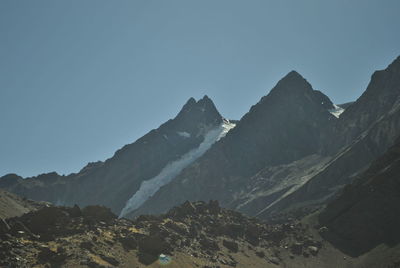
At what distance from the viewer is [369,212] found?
5768 inches

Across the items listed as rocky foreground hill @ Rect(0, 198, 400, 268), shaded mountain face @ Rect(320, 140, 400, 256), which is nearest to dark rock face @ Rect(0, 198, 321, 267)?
rocky foreground hill @ Rect(0, 198, 400, 268)

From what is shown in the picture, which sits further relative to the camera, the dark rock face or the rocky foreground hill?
the rocky foreground hill

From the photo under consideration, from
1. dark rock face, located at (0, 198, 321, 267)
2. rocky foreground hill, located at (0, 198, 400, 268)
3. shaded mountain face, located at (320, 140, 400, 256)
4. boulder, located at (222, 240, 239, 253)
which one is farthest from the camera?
shaded mountain face, located at (320, 140, 400, 256)

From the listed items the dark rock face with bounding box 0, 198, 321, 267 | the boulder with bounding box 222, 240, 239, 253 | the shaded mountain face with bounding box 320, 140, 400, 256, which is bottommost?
the shaded mountain face with bounding box 320, 140, 400, 256

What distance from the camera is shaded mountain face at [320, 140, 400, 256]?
136750 millimetres

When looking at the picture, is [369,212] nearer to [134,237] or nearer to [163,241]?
[163,241]

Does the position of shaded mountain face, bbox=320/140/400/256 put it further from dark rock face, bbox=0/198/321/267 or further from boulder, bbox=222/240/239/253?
boulder, bbox=222/240/239/253

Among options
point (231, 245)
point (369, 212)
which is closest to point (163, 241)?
point (231, 245)

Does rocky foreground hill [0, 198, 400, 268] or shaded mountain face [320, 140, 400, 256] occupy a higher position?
rocky foreground hill [0, 198, 400, 268]

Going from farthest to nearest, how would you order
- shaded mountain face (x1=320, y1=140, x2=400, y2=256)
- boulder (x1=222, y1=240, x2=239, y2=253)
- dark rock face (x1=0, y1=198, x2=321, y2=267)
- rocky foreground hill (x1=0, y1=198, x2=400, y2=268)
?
1. shaded mountain face (x1=320, y1=140, x2=400, y2=256)
2. boulder (x1=222, y1=240, x2=239, y2=253)
3. rocky foreground hill (x1=0, y1=198, x2=400, y2=268)
4. dark rock face (x1=0, y1=198, x2=321, y2=267)

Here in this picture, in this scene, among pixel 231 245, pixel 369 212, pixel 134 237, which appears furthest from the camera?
pixel 369 212

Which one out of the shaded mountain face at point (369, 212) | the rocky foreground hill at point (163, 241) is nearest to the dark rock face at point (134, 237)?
the rocky foreground hill at point (163, 241)

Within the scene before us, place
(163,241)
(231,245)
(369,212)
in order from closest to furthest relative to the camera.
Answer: (163,241), (231,245), (369,212)

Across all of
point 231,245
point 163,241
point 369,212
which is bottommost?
point 369,212
